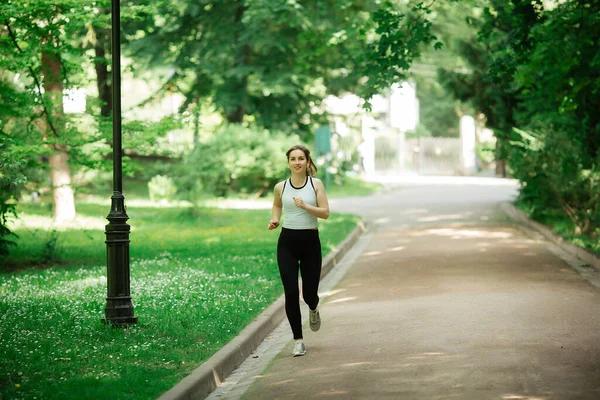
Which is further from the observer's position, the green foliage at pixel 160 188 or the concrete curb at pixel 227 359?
the green foliage at pixel 160 188

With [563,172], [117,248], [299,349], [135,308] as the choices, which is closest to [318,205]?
[299,349]

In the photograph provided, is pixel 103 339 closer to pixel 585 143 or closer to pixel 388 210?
pixel 585 143

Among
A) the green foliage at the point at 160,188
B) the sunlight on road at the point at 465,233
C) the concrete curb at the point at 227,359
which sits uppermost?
the green foliage at the point at 160,188

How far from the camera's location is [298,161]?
29.2 ft

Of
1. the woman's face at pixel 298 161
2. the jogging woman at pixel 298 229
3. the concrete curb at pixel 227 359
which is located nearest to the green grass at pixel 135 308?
the concrete curb at pixel 227 359

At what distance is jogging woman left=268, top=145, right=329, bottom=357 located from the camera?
8.96 m

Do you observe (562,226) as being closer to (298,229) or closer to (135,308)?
(135,308)

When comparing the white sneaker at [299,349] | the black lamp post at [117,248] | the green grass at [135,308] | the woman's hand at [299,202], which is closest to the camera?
the green grass at [135,308]

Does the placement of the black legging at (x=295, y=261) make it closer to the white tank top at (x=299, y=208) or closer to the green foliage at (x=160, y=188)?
the white tank top at (x=299, y=208)

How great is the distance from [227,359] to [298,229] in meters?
1.36

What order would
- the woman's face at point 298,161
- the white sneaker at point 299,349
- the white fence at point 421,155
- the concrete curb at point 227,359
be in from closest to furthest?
the concrete curb at point 227,359 → the woman's face at point 298,161 → the white sneaker at point 299,349 → the white fence at point 421,155

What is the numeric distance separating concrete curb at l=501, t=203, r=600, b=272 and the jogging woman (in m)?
7.76

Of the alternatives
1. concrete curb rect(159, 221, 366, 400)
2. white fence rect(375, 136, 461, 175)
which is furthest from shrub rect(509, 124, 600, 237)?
white fence rect(375, 136, 461, 175)

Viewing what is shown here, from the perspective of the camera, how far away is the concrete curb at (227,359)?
24.3 feet
